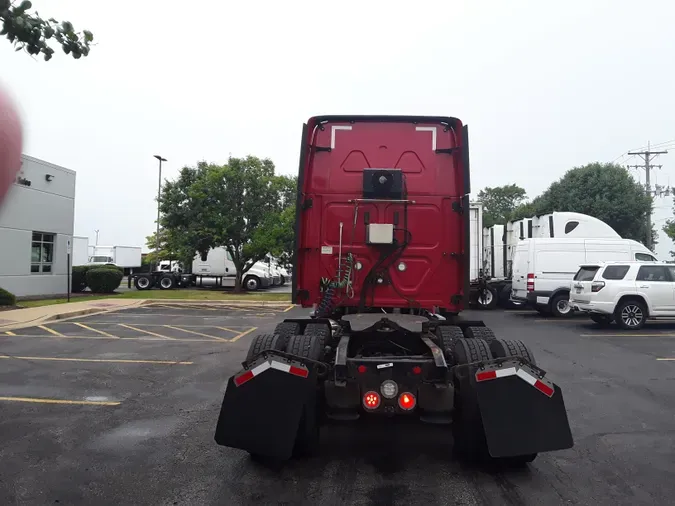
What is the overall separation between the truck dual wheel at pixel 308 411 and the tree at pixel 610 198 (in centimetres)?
2926

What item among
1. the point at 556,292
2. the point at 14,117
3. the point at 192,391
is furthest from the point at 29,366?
the point at 556,292

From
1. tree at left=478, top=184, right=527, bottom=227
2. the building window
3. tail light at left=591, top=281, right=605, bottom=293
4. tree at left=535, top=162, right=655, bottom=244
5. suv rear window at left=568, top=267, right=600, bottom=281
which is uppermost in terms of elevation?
tree at left=478, top=184, right=527, bottom=227

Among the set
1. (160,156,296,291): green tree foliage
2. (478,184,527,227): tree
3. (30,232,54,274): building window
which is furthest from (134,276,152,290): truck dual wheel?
(478,184,527,227): tree

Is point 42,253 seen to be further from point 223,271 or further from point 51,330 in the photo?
point 223,271

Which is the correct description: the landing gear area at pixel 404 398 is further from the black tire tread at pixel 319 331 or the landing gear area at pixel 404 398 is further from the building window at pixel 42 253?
the building window at pixel 42 253

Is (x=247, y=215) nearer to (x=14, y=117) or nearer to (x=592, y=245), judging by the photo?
(x=592, y=245)

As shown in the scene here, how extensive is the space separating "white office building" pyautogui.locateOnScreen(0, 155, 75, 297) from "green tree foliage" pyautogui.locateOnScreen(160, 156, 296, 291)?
197 inches

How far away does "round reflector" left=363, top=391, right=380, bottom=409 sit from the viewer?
421 cm

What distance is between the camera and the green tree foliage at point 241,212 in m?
23.5

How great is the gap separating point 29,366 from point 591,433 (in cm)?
Answer: 805

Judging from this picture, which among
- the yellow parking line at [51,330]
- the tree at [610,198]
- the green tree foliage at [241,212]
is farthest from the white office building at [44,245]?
the tree at [610,198]

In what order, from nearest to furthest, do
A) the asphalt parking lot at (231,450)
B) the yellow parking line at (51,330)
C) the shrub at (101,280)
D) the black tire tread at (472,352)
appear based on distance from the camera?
the asphalt parking lot at (231,450) → the black tire tread at (472,352) → the yellow parking line at (51,330) → the shrub at (101,280)

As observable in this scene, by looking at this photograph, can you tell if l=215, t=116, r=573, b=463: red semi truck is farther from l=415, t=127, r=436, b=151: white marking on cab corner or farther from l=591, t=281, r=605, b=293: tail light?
l=591, t=281, r=605, b=293: tail light

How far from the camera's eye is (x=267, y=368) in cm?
409
